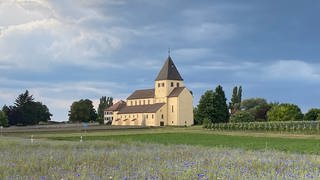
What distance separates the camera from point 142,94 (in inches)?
5851

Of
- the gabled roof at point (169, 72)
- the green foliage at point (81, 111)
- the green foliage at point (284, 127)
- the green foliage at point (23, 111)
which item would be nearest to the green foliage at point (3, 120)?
the green foliage at point (23, 111)

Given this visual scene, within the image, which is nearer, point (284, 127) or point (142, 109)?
point (284, 127)

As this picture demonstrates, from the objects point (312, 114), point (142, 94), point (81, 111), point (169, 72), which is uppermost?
point (169, 72)

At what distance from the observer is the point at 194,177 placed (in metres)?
10.2

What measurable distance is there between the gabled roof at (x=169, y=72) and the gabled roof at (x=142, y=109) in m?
8.53

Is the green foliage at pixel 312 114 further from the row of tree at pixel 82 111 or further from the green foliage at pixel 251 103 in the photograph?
the row of tree at pixel 82 111

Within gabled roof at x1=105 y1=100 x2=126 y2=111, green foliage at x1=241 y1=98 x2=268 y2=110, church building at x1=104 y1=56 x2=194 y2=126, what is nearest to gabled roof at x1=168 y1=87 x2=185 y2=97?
church building at x1=104 y1=56 x2=194 y2=126

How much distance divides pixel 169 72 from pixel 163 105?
11.0m

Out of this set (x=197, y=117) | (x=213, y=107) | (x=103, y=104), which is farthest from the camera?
(x=103, y=104)

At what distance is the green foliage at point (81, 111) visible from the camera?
15625 cm

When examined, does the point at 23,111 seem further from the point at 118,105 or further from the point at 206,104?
the point at 206,104

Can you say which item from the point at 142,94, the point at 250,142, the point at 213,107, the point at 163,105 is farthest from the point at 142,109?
the point at 250,142

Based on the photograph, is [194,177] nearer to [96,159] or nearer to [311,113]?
[96,159]

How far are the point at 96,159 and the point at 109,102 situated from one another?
565 feet
